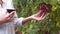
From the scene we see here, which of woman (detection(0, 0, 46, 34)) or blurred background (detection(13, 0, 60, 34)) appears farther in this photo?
blurred background (detection(13, 0, 60, 34))

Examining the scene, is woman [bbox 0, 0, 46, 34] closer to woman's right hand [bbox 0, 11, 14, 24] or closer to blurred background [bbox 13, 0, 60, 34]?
woman's right hand [bbox 0, 11, 14, 24]

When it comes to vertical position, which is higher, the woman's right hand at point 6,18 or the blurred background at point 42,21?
→ the woman's right hand at point 6,18

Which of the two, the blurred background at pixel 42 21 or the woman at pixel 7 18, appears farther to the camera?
the blurred background at pixel 42 21

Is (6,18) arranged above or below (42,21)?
above

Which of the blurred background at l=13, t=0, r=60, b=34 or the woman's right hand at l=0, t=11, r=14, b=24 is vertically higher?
the woman's right hand at l=0, t=11, r=14, b=24

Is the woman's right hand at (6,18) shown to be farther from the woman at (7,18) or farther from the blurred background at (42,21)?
the blurred background at (42,21)

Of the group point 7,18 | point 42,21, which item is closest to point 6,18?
point 7,18

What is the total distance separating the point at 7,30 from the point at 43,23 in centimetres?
71

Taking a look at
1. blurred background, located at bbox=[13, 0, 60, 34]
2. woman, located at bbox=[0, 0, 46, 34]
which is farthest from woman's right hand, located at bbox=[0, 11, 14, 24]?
blurred background, located at bbox=[13, 0, 60, 34]

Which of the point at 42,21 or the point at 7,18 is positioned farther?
the point at 42,21

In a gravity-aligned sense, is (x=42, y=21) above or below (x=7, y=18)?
below

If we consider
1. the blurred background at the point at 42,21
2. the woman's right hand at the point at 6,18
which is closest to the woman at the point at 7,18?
the woman's right hand at the point at 6,18

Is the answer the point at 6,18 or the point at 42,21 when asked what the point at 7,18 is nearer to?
the point at 6,18

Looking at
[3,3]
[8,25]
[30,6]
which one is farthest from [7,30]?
[30,6]
